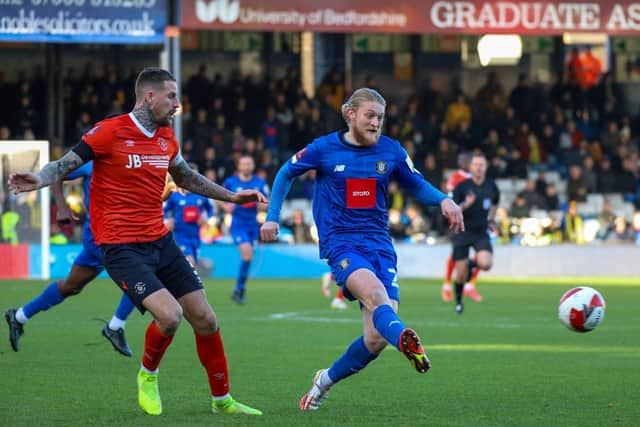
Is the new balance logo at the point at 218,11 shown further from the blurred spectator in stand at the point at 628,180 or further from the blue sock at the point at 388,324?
the blue sock at the point at 388,324

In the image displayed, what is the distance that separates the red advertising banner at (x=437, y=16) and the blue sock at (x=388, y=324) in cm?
1926

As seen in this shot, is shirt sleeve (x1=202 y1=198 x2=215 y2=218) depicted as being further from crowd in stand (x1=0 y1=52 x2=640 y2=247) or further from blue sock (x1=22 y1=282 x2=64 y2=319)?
crowd in stand (x1=0 y1=52 x2=640 y2=247)

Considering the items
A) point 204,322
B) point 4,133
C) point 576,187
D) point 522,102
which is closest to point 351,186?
point 204,322

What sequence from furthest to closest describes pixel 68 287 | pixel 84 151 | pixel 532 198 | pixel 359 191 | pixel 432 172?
pixel 432 172, pixel 532 198, pixel 68 287, pixel 359 191, pixel 84 151

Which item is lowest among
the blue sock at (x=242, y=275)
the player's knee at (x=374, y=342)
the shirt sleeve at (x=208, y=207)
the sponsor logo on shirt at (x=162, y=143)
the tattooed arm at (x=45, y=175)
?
the blue sock at (x=242, y=275)

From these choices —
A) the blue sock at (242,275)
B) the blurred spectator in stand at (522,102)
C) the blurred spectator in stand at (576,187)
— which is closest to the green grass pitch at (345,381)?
the blue sock at (242,275)

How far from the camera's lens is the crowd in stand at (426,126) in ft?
98.1

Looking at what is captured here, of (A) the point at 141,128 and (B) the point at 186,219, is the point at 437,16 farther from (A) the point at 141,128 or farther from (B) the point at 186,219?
(A) the point at 141,128

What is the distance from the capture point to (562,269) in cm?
2856

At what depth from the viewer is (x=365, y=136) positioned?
8.57m

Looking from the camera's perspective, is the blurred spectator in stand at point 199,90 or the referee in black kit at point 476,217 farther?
the blurred spectator in stand at point 199,90

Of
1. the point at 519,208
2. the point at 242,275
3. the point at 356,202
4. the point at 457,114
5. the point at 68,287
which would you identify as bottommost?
the point at 242,275

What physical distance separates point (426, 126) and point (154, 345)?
84.5ft

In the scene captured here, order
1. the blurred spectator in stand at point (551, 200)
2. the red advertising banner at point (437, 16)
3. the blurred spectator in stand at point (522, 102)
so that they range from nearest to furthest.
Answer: the red advertising banner at point (437, 16) < the blurred spectator in stand at point (551, 200) < the blurred spectator in stand at point (522, 102)
